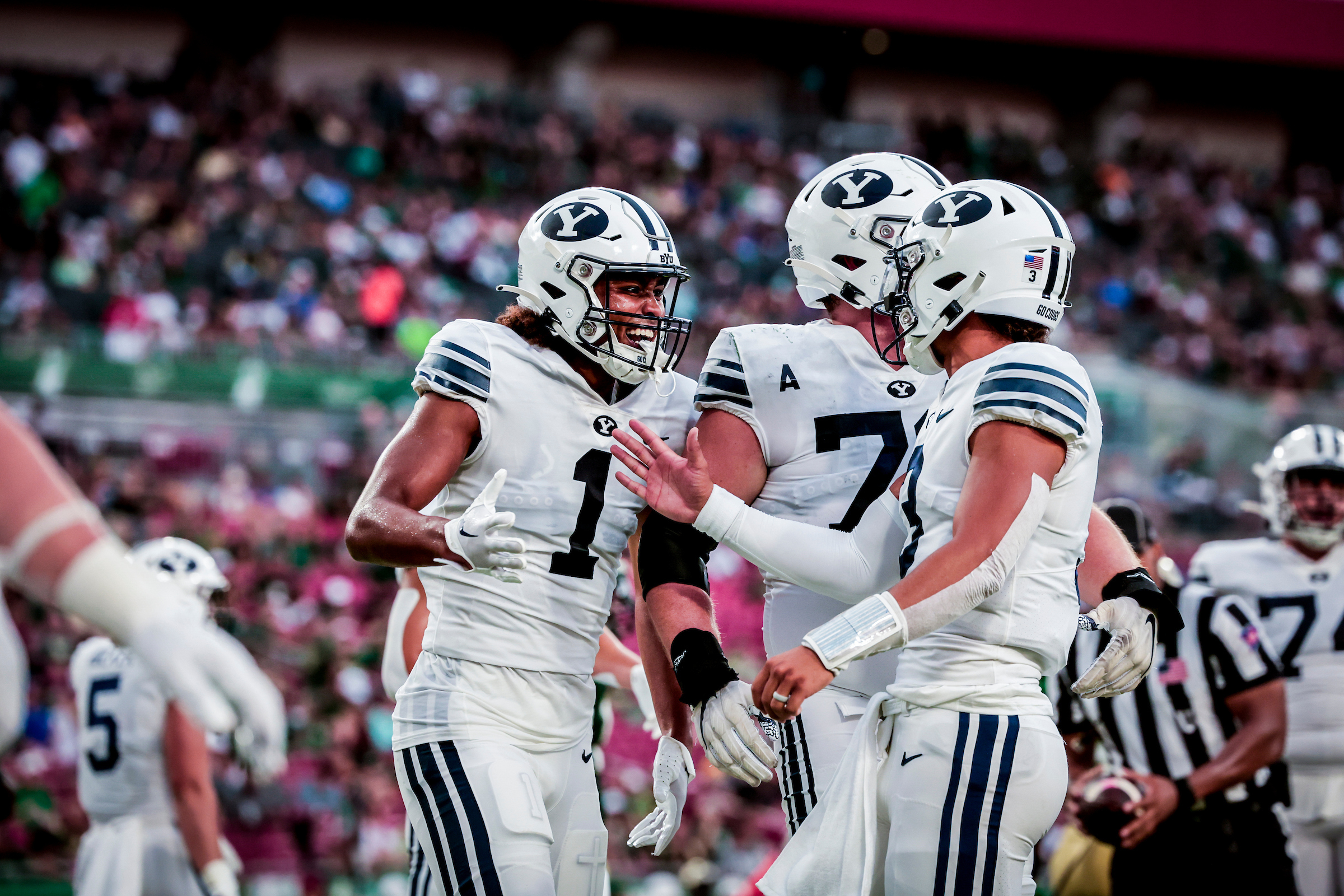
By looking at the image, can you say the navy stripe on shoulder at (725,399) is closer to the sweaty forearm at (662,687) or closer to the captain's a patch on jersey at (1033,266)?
the sweaty forearm at (662,687)

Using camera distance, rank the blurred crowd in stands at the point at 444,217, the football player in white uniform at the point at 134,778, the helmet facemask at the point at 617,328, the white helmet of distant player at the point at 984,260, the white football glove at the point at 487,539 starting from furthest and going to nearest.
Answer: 1. the blurred crowd in stands at the point at 444,217
2. the football player in white uniform at the point at 134,778
3. the helmet facemask at the point at 617,328
4. the white helmet of distant player at the point at 984,260
5. the white football glove at the point at 487,539

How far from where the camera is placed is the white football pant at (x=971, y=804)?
298 centimetres

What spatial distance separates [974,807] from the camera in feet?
9.78

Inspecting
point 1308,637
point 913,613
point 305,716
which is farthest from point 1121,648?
point 305,716

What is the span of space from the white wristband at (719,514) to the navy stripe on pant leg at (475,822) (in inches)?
31.7

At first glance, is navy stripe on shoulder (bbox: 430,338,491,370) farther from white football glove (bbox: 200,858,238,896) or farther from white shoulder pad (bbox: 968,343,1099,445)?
white football glove (bbox: 200,858,238,896)

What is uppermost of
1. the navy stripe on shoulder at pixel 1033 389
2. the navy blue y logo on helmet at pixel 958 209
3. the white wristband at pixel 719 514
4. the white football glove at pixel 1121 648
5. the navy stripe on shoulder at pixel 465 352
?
the navy blue y logo on helmet at pixel 958 209

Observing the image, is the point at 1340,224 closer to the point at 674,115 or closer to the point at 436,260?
the point at 674,115

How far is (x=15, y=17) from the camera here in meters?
18.3

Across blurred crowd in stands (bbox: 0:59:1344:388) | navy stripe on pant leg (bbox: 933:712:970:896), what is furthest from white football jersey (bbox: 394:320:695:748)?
blurred crowd in stands (bbox: 0:59:1344:388)

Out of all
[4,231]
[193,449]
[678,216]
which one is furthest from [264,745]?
[678,216]

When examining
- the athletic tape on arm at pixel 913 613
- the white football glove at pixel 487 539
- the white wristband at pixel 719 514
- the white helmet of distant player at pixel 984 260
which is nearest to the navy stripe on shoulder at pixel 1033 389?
the athletic tape on arm at pixel 913 613

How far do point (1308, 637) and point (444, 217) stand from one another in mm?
11569

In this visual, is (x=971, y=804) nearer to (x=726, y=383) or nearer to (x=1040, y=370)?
(x=1040, y=370)
